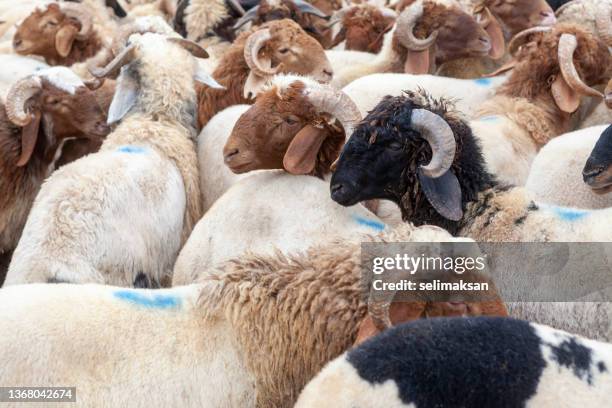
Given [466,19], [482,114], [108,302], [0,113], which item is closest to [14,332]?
[108,302]

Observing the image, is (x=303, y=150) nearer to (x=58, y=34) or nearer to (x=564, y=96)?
(x=564, y=96)

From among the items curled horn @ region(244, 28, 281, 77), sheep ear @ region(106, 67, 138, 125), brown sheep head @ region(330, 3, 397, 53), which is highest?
sheep ear @ region(106, 67, 138, 125)

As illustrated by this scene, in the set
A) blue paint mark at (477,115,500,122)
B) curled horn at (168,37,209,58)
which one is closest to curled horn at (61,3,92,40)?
curled horn at (168,37,209,58)

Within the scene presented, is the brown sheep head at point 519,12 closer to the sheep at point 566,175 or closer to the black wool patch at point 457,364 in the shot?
the sheep at point 566,175

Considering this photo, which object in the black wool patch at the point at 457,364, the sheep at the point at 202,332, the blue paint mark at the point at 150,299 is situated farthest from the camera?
the blue paint mark at the point at 150,299

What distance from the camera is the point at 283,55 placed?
699cm

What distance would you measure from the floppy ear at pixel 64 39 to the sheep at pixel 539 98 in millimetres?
4175

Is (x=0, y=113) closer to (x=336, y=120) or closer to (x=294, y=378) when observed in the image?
(x=336, y=120)

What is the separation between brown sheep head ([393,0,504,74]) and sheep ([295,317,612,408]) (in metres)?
5.17

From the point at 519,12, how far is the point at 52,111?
4.14 meters

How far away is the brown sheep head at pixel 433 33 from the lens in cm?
773

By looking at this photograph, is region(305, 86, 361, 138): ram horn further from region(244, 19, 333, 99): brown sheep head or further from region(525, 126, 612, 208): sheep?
region(244, 19, 333, 99): brown sheep head

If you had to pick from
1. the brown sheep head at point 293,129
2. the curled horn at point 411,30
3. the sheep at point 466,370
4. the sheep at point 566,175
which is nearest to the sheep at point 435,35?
the curled horn at point 411,30

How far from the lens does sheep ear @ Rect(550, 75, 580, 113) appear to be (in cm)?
609
